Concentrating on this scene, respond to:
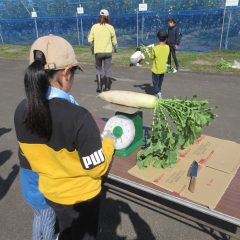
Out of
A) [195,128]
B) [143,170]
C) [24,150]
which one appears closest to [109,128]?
[143,170]

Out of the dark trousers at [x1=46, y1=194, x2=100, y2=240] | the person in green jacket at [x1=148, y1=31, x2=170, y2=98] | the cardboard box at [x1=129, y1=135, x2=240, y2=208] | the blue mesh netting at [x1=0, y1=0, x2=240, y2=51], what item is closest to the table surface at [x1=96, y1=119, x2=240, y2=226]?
the cardboard box at [x1=129, y1=135, x2=240, y2=208]

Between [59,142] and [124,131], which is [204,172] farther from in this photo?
[59,142]

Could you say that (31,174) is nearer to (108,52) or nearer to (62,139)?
(62,139)

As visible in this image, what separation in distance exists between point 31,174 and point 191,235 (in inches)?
73.5

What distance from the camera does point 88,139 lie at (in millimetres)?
1746

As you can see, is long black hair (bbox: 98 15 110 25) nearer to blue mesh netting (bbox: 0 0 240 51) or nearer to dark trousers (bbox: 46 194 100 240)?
dark trousers (bbox: 46 194 100 240)

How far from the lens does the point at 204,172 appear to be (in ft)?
7.76

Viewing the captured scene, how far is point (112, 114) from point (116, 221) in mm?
3179

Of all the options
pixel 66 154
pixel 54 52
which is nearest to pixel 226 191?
pixel 66 154

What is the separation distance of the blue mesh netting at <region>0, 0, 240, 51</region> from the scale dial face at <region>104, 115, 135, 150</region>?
1089 centimetres

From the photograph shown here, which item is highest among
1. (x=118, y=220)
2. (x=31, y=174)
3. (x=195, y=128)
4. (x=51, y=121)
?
(x=51, y=121)

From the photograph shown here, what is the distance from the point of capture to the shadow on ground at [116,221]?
3146 millimetres

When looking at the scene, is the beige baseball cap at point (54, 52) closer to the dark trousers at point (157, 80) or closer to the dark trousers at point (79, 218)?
the dark trousers at point (79, 218)

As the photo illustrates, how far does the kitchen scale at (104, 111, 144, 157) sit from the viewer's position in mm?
2637
